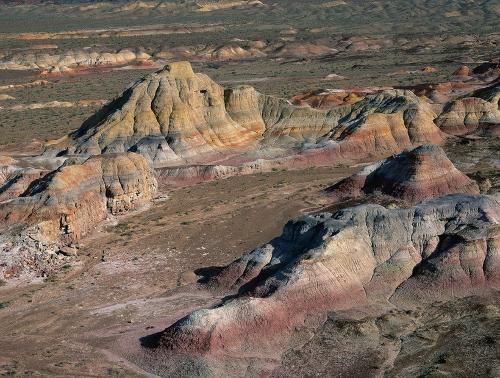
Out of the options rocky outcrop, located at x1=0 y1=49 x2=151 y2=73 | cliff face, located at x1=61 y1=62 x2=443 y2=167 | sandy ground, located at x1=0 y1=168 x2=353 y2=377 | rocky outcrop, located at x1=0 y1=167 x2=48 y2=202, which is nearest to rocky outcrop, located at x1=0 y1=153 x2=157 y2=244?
sandy ground, located at x1=0 y1=168 x2=353 y2=377

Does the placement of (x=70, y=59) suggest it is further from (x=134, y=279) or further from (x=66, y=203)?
(x=134, y=279)

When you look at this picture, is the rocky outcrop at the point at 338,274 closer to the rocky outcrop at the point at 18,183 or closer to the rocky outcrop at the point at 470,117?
the rocky outcrop at the point at 18,183

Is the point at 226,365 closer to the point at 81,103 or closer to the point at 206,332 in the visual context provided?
the point at 206,332

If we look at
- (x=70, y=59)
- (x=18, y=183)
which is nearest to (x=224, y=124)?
(x=18, y=183)

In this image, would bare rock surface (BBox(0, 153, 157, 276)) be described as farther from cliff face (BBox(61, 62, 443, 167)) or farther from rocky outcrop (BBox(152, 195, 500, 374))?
rocky outcrop (BBox(152, 195, 500, 374))

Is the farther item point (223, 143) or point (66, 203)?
point (223, 143)

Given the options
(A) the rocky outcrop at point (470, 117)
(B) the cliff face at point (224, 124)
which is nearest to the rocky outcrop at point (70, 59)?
(B) the cliff face at point (224, 124)
